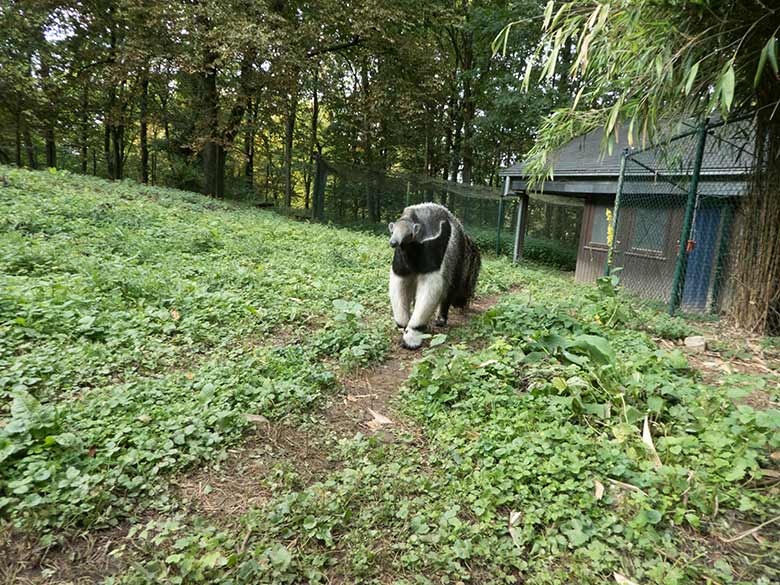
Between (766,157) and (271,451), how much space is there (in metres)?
6.13

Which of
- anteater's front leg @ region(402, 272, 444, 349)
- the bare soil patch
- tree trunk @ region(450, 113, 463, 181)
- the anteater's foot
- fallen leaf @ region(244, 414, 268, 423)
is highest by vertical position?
tree trunk @ region(450, 113, 463, 181)

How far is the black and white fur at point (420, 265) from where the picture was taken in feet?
13.2

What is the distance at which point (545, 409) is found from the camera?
106 inches

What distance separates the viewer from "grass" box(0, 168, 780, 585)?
70.1 inches

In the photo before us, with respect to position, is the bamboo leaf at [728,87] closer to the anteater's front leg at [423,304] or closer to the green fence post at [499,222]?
the anteater's front leg at [423,304]

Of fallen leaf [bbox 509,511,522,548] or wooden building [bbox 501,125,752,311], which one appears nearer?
fallen leaf [bbox 509,511,522,548]

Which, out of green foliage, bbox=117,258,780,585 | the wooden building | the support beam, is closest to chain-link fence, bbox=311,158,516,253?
the support beam

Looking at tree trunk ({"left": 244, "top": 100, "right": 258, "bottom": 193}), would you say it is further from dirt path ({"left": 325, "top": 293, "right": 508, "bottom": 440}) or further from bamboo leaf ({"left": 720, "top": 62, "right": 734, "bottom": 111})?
bamboo leaf ({"left": 720, "top": 62, "right": 734, "bottom": 111})

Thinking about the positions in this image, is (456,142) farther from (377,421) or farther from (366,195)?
(377,421)

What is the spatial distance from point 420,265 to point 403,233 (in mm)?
398

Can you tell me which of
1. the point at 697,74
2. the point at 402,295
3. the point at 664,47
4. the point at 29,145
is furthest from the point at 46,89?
the point at 697,74

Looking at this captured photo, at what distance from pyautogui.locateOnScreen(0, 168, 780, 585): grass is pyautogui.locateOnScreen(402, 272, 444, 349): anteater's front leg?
0.96 feet

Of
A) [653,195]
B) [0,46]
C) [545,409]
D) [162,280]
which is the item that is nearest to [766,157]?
[545,409]

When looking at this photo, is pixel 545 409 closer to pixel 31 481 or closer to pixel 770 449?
pixel 770 449
